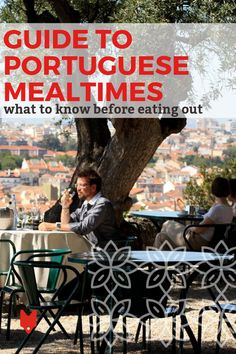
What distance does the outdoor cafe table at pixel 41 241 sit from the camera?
759cm

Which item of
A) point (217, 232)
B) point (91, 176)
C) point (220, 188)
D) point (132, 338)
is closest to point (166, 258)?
point (132, 338)

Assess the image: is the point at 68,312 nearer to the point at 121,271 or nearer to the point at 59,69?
the point at 121,271

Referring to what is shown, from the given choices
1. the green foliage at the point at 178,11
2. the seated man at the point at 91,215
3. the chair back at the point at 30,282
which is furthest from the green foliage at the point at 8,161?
the chair back at the point at 30,282

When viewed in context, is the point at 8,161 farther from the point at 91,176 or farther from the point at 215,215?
the point at 91,176

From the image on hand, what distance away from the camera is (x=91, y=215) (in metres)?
6.89

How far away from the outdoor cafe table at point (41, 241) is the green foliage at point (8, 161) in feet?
22.3

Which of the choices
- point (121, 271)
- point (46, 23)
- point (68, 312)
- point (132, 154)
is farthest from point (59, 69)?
point (121, 271)

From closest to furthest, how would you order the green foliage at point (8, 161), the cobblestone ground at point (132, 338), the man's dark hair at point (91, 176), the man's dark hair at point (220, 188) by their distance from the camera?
the cobblestone ground at point (132, 338) < the man's dark hair at point (91, 176) < the man's dark hair at point (220, 188) < the green foliage at point (8, 161)

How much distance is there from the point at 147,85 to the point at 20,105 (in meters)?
2.93

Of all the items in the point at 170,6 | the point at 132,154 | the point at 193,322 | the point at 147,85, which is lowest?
the point at 193,322

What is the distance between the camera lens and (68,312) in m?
8.16

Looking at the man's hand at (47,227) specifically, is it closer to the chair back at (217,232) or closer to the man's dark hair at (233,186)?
the chair back at (217,232)

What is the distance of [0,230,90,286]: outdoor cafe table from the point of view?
24.9 feet
